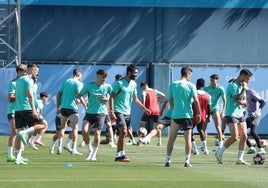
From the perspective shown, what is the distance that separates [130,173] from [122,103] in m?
4.73

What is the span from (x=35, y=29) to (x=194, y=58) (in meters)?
7.06

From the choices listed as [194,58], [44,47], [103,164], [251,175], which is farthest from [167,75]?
[251,175]

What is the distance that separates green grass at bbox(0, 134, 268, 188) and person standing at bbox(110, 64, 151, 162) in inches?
18.7

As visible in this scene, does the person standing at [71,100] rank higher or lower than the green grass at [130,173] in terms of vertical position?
higher

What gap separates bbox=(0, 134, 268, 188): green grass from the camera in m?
17.2

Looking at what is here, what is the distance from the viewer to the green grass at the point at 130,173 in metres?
17.2

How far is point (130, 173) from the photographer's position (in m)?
19.7

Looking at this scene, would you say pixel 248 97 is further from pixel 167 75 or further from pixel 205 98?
pixel 167 75

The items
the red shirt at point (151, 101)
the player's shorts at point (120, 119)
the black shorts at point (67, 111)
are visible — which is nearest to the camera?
the player's shorts at point (120, 119)

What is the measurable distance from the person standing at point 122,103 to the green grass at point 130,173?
476mm

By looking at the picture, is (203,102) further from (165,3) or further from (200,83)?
(165,3)

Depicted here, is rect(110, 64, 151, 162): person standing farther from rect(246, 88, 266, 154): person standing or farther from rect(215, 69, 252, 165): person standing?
rect(246, 88, 266, 154): person standing

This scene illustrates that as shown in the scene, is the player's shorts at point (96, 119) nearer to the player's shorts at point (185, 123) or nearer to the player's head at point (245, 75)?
the player's shorts at point (185, 123)

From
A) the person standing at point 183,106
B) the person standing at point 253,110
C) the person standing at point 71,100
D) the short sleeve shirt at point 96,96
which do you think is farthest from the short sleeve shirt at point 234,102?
the person standing at point 71,100
